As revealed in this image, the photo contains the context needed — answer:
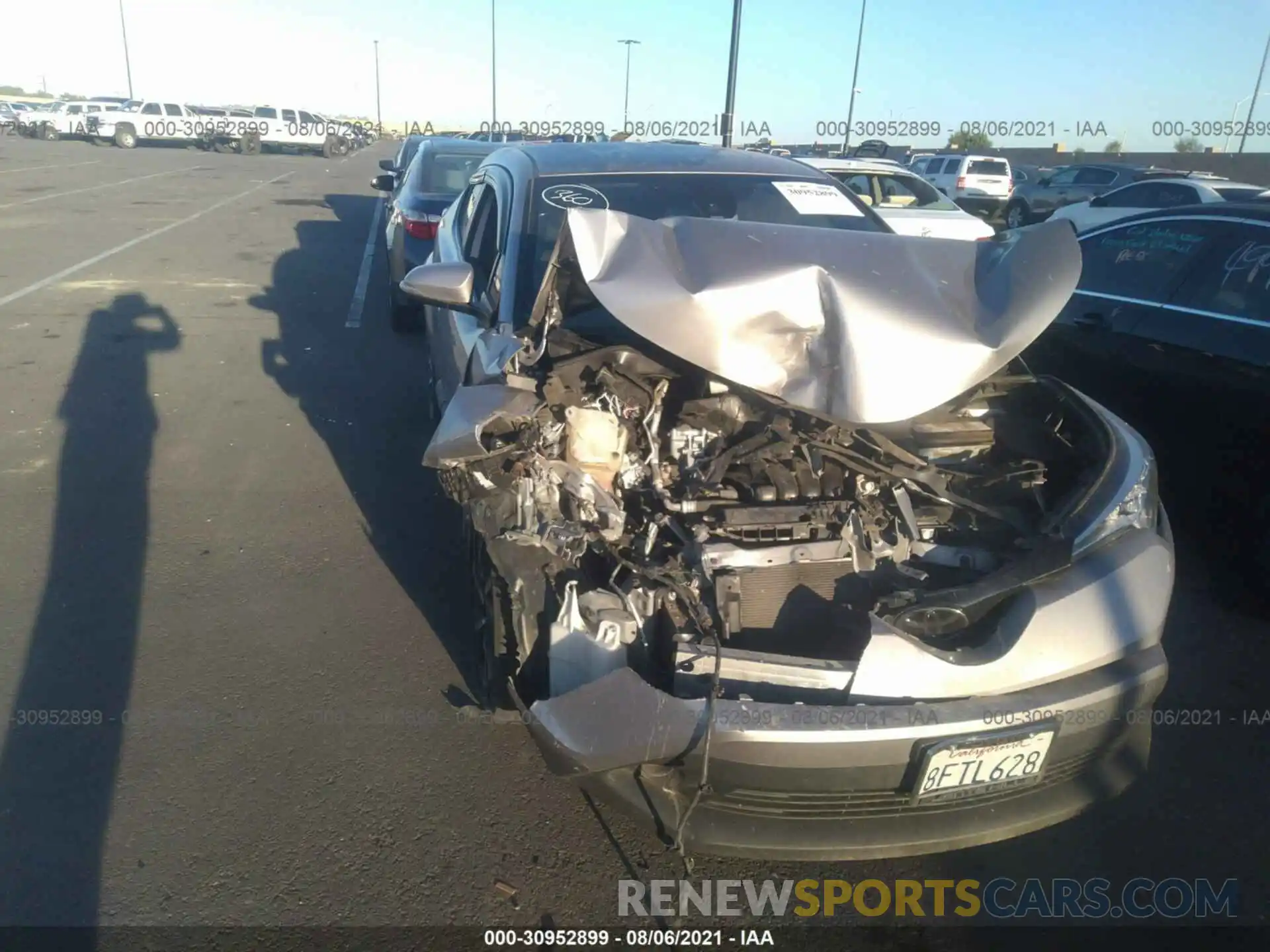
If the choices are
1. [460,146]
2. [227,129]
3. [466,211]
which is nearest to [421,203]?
[460,146]

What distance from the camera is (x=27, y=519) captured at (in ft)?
15.2

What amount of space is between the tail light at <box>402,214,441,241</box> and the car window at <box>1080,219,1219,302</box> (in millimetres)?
5123

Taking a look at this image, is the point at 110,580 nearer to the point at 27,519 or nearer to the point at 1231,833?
the point at 27,519

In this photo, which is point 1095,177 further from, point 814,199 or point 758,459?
point 758,459

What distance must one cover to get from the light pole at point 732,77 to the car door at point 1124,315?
5.93m

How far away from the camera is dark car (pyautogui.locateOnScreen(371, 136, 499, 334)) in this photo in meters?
7.94

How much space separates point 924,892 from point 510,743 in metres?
1.39

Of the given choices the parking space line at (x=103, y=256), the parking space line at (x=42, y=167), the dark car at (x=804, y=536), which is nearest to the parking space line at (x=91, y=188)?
the parking space line at (x=42, y=167)

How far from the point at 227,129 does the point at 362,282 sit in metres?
34.4

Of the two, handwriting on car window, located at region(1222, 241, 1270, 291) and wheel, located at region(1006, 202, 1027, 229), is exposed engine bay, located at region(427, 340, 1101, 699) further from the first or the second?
wheel, located at region(1006, 202, 1027, 229)

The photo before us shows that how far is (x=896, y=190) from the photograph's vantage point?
11.6m

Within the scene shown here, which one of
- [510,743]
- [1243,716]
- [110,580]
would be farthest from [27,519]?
[1243,716]

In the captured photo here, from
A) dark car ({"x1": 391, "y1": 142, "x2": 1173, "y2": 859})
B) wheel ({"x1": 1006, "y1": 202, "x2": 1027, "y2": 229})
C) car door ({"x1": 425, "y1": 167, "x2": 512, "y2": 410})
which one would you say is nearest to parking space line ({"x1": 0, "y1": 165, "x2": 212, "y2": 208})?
car door ({"x1": 425, "y1": 167, "x2": 512, "y2": 410})
